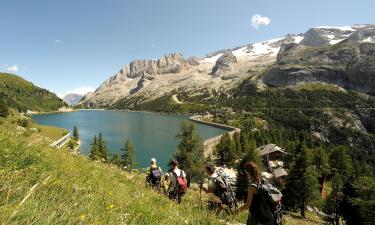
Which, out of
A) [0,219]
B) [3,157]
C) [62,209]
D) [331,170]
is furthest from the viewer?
[331,170]

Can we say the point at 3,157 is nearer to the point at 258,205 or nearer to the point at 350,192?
the point at 258,205

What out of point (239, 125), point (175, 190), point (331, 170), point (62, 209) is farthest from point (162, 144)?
point (62, 209)

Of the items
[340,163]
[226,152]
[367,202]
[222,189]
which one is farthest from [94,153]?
[340,163]

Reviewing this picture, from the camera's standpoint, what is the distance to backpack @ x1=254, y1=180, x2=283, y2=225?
7.01m

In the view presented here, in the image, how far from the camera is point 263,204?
23.2ft

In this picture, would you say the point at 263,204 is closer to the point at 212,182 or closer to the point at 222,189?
the point at 222,189

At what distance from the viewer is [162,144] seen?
123688 millimetres

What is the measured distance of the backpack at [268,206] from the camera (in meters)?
7.01

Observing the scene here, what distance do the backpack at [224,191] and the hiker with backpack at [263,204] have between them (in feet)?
9.60

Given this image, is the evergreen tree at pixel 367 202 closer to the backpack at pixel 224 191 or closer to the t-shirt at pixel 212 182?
the backpack at pixel 224 191

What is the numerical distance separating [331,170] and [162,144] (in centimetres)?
6324

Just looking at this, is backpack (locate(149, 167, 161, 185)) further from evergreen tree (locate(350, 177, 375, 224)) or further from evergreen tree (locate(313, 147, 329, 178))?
evergreen tree (locate(313, 147, 329, 178))

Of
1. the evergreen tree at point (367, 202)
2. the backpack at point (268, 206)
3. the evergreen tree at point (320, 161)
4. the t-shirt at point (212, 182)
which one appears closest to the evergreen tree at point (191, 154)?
the evergreen tree at point (367, 202)

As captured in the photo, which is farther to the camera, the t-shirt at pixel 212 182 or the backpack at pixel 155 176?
the backpack at pixel 155 176
